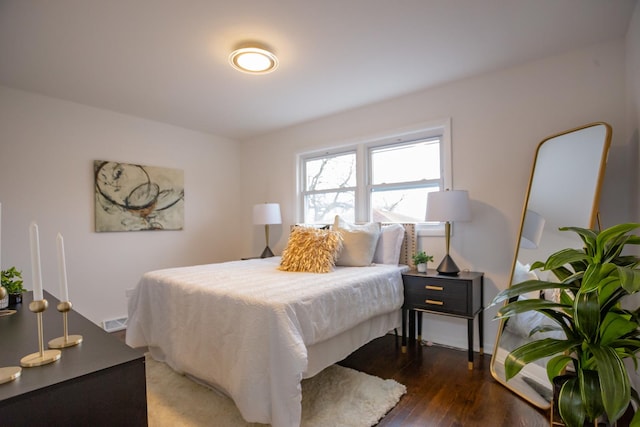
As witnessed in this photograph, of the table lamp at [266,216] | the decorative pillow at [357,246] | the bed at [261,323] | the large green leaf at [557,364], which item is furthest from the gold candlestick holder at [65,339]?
the table lamp at [266,216]

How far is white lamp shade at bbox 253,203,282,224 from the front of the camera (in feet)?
13.1

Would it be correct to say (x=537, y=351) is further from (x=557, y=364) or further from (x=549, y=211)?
(x=549, y=211)

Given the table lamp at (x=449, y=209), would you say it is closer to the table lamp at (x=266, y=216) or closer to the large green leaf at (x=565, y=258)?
the large green leaf at (x=565, y=258)

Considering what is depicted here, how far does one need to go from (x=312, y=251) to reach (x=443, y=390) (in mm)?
1377

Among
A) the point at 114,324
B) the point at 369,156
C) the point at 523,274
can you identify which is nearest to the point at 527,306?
the point at 523,274

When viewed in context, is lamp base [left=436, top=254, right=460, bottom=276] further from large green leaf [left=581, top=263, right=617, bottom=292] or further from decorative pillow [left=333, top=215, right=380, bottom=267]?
large green leaf [left=581, top=263, right=617, bottom=292]

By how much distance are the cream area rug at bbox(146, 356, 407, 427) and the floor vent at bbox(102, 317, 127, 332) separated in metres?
1.41

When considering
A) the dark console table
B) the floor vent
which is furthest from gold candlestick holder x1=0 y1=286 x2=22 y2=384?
the floor vent

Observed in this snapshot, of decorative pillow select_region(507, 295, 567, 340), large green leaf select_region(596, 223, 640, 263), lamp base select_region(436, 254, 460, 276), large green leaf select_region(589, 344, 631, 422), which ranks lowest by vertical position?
decorative pillow select_region(507, 295, 567, 340)

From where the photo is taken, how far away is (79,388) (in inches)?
30.4

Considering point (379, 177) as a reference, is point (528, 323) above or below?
below

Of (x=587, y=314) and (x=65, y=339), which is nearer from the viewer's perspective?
(x=65, y=339)

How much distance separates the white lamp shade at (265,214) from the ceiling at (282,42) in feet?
4.44

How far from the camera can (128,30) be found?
207 centimetres
